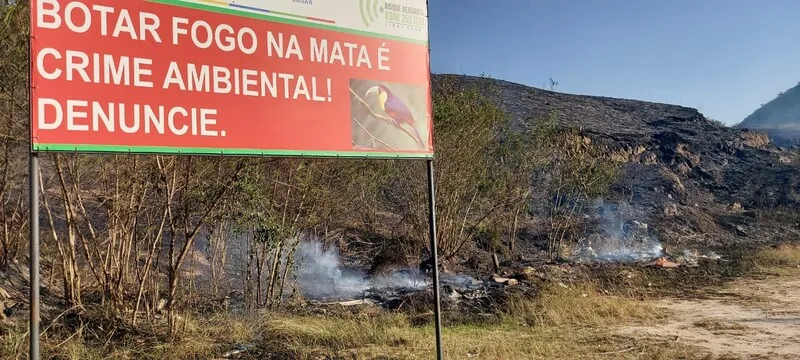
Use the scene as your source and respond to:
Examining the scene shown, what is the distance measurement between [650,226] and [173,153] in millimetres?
23743

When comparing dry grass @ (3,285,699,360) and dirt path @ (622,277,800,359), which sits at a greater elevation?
dry grass @ (3,285,699,360)

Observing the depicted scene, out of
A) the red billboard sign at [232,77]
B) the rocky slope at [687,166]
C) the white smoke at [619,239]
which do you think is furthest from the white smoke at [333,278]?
the rocky slope at [687,166]

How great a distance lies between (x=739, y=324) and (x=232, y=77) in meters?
8.08

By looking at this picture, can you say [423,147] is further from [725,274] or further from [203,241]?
[725,274]

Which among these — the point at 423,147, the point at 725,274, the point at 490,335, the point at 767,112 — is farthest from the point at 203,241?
the point at 767,112

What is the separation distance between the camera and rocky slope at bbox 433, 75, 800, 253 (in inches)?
1009

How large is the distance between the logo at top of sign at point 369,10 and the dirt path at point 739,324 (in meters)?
5.44

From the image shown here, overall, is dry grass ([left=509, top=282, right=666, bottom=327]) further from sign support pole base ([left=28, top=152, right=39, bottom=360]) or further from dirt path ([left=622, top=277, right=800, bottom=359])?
sign support pole base ([left=28, top=152, right=39, bottom=360])

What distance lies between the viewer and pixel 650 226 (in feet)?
79.6

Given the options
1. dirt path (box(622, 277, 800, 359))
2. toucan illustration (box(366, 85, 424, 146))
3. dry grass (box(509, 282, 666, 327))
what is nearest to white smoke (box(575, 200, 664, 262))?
dirt path (box(622, 277, 800, 359))

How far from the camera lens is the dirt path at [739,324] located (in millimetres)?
7011

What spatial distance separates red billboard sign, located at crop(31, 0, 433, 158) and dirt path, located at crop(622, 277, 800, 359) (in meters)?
4.79

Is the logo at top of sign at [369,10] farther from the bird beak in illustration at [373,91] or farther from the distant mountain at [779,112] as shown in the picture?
the distant mountain at [779,112]

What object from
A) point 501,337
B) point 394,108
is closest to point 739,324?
point 501,337
